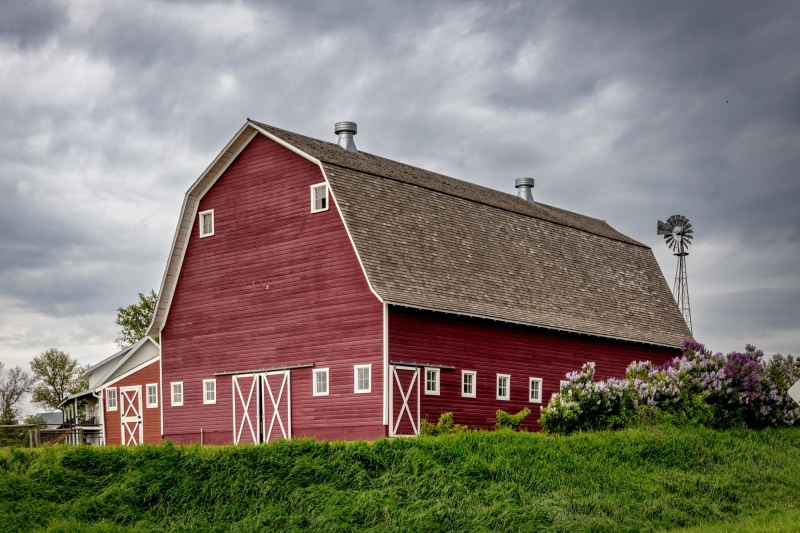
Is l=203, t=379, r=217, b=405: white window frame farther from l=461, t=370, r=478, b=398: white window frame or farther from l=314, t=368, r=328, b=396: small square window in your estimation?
l=461, t=370, r=478, b=398: white window frame

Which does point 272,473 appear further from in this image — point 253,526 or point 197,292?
point 197,292

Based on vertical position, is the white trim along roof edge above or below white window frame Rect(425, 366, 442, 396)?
above

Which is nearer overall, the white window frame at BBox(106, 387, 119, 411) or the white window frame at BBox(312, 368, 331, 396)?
the white window frame at BBox(312, 368, 331, 396)

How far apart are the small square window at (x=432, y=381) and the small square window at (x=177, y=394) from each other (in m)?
8.77

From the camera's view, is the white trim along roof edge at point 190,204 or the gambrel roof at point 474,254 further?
the white trim along roof edge at point 190,204

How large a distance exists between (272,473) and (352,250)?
956 cm

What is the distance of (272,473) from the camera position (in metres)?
18.1

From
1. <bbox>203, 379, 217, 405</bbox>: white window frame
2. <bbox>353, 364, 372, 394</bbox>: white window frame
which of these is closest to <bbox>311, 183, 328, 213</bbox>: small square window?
<bbox>353, 364, 372, 394</bbox>: white window frame

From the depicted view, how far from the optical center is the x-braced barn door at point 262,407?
27.5 meters

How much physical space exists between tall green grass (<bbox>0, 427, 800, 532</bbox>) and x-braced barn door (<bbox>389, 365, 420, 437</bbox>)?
15.9ft

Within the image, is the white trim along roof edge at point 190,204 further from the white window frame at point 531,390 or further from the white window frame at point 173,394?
the white window frame at point 531,390

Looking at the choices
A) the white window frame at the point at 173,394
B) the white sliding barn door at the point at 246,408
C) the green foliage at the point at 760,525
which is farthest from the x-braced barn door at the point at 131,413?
the green foliage at the point at 760,525

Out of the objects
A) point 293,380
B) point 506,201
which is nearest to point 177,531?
point 293,380

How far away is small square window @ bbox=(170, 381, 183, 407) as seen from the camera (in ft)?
101
